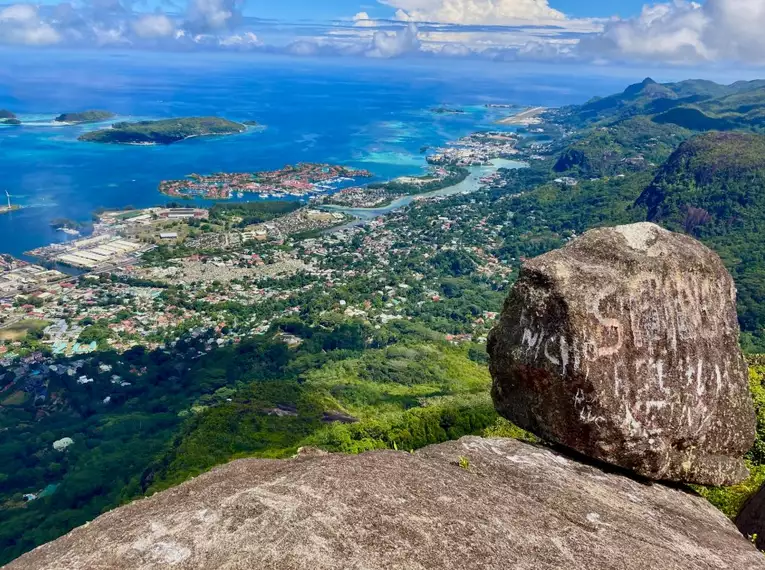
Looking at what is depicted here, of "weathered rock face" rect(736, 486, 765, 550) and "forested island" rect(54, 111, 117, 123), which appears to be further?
"forested island" rect(54, 111, 117, 123)

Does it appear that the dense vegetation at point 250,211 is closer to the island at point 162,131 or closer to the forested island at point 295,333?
the forested island at point 295,333

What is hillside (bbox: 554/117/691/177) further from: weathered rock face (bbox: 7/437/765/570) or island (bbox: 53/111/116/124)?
island (bbox: 53/111/116/124)

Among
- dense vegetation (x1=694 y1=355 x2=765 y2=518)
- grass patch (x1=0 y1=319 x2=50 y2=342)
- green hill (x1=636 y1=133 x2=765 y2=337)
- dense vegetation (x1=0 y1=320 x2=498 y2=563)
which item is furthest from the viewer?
green hill (x1=636 y1=133 x2=765 y2=337)

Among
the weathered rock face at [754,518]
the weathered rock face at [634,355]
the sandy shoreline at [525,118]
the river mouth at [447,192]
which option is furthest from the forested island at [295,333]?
the sandy shoreline at [525,118]

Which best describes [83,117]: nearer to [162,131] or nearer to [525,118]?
[162,131]

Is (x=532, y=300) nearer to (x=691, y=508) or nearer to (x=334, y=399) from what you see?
(x=691, y=508)

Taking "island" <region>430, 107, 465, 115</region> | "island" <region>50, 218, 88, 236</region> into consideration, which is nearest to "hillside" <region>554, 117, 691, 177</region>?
"island" <region>430, 107, 465, 115</region>
